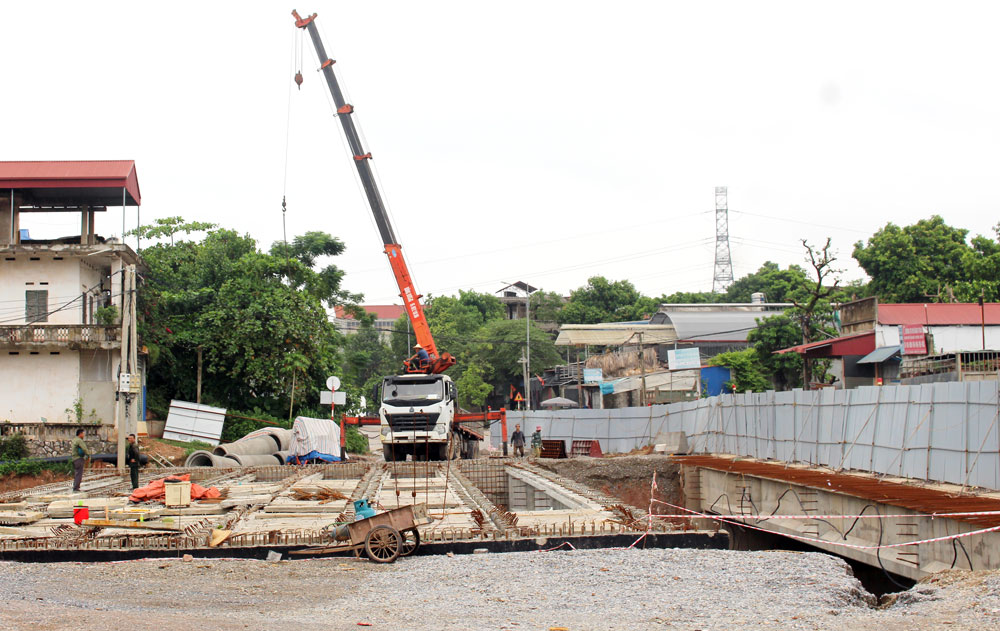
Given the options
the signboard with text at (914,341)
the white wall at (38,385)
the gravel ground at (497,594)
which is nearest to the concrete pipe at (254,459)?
the white wall at (38,385)

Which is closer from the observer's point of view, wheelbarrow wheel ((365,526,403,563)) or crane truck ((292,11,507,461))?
wheelbarrow wheel ((365,526,403,563))

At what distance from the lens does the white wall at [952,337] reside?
33125 millimetres

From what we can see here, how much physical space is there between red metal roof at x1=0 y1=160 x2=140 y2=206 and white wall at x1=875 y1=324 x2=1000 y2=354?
27.7 meters

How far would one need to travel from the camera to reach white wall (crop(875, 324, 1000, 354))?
3312 centimetres

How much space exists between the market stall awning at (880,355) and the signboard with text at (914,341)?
1584 mm

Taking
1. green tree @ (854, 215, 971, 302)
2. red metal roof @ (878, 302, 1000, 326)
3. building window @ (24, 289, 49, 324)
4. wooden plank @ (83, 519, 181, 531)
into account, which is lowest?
wooden plank @ (83, 519, 181, 531)

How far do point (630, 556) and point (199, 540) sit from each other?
16.6ft

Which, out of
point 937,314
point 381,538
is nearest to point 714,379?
point 937,314

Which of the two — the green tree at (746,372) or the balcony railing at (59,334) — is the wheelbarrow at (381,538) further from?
the green tree at (746,372)

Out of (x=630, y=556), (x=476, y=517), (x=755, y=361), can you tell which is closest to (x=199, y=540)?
(x=476, y=517)

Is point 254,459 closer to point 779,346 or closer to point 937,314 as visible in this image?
point 937,314

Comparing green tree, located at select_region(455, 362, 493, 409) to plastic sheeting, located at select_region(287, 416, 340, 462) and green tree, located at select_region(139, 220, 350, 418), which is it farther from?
plastic sheeting, located at select_region(287, 416, 340, 462)

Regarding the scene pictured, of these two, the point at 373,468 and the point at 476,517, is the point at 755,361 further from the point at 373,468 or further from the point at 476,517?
the point at 476,517

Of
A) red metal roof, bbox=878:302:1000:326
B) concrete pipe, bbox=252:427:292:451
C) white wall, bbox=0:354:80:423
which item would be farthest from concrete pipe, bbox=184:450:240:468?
red metal roof, bbox=878:302:1000:326
